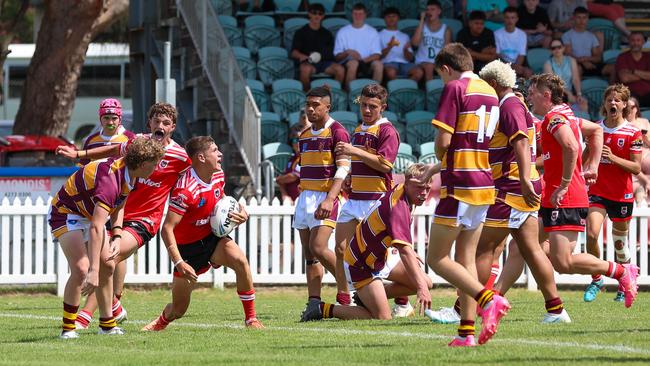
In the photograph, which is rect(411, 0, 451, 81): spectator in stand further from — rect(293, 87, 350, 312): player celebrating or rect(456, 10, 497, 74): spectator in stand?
rect(293, 87, 350, 312): player celebrating

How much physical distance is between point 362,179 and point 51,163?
12.2 metres

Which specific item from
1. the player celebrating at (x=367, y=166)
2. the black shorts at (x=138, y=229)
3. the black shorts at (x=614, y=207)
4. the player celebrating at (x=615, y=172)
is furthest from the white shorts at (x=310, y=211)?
the black shorts at (x=614, y=207)

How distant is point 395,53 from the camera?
73.4 ft

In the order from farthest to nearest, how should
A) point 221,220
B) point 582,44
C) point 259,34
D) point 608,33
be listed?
point 608,33 < point 259,34 < point 582,44 < point 221,220

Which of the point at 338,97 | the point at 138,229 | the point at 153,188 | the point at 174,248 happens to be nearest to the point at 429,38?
the point at 338,97

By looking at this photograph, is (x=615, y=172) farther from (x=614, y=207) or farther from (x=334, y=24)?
(x=334, y=24)

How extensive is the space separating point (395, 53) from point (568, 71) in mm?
2790

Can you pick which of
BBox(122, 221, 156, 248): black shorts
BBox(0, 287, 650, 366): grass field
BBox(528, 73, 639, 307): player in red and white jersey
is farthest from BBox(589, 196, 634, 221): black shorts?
BBox(122, 221, 156, 248): black shorts

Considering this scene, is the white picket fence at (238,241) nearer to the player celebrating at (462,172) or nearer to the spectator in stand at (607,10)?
the spectator in stand at (607,10)

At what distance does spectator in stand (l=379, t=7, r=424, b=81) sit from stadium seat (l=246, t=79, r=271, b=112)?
1995mm

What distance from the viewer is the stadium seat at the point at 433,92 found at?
73.0 ft

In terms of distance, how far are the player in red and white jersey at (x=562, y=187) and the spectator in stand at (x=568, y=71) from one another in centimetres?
971

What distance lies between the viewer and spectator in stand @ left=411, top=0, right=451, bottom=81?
22.3 m

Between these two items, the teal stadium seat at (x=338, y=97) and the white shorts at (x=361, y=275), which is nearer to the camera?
the white shorts at (x=361, y=275)
